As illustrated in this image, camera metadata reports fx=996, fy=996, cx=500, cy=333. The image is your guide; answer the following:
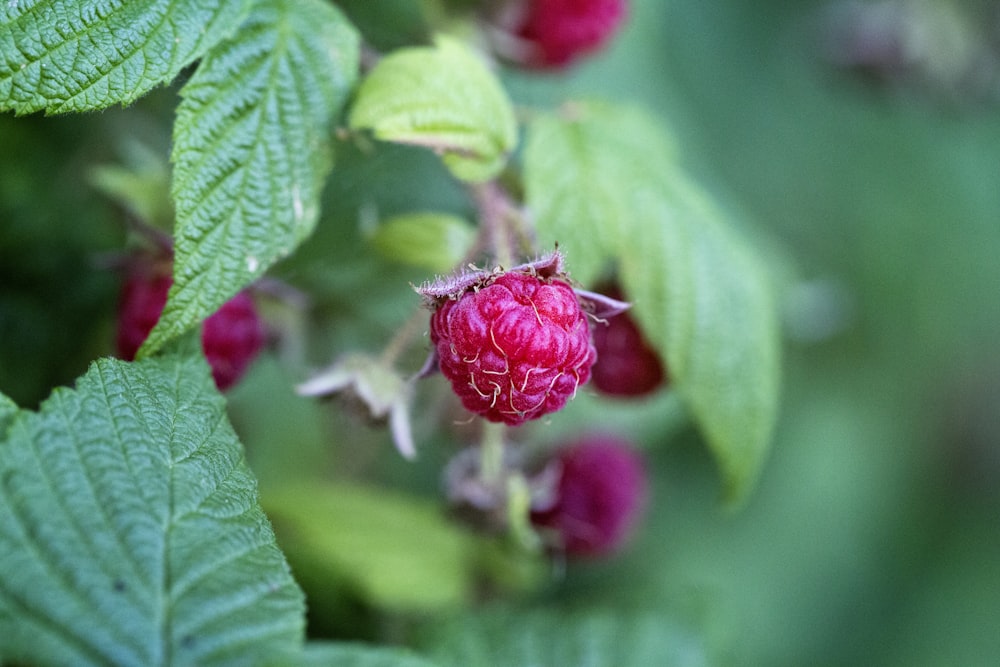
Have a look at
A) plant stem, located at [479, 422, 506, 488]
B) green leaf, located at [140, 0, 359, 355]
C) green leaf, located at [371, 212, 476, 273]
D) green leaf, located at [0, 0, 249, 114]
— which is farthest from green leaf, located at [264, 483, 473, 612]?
green leaf, located at [0, 0, 249, 114]

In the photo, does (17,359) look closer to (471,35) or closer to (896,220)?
(471,35)

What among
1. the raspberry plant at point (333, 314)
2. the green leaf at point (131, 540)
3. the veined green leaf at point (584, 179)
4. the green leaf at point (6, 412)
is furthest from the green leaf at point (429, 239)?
the green leaf at point (6, 412)

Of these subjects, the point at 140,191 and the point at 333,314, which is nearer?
the point at 140,191

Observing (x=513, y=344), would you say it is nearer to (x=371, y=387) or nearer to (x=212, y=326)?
(x=371, y=387)

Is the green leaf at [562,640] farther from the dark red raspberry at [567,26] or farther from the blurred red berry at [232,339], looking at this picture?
the dark red raspberry at [567,26]

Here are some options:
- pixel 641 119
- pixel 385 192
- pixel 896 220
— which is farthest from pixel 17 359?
pixel 896 220

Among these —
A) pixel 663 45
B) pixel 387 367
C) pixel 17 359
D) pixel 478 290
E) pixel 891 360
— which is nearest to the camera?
pixel 478 290

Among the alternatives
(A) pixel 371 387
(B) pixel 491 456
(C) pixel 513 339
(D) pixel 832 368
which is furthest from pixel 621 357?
(D) pixel 832 368

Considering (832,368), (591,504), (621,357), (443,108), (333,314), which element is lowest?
(832,368)
